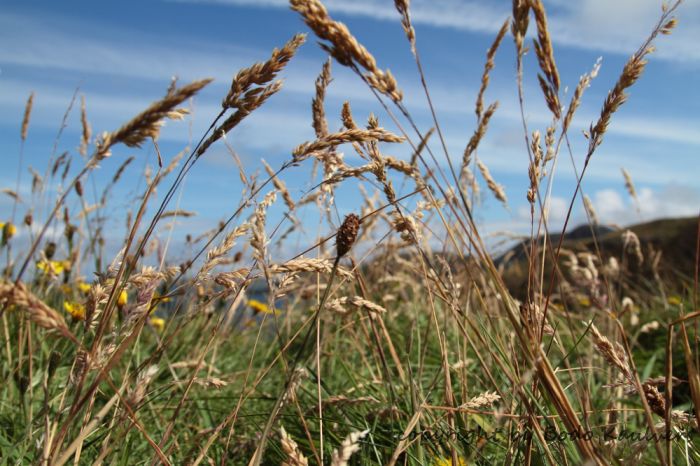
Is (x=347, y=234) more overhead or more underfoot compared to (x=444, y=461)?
more overhead

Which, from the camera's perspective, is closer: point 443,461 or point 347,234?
point 347,234

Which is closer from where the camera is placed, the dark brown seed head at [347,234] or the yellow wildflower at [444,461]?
the dark brown seed head at [347,234]

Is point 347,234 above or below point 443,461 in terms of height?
above

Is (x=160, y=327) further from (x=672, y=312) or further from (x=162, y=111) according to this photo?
(x=672, y=312)

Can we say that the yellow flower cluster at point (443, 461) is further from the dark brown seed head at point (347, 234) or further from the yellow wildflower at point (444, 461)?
the dark brown seed head at point (347, 234)

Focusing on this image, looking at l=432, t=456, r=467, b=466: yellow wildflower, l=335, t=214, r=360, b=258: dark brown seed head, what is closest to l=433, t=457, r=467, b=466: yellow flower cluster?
l=432, t=456, r=467, b=466: yellow wildflower

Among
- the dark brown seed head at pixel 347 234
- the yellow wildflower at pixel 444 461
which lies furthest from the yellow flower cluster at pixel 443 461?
the dark brown seed head at pixel 347 234

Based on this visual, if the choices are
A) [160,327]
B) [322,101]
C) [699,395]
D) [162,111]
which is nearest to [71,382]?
[162,111]

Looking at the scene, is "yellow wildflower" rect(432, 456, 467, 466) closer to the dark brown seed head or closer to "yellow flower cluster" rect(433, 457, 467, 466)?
"yellow flower cluster" rect(433, 457, 467, 466)

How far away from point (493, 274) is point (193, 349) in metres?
2.08

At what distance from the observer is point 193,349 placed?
9.28 ft

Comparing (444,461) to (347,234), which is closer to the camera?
(347,234)

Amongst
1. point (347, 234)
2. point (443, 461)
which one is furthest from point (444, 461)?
point (347, 234)

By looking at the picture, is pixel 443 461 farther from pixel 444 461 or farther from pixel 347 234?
pixel 347 234
